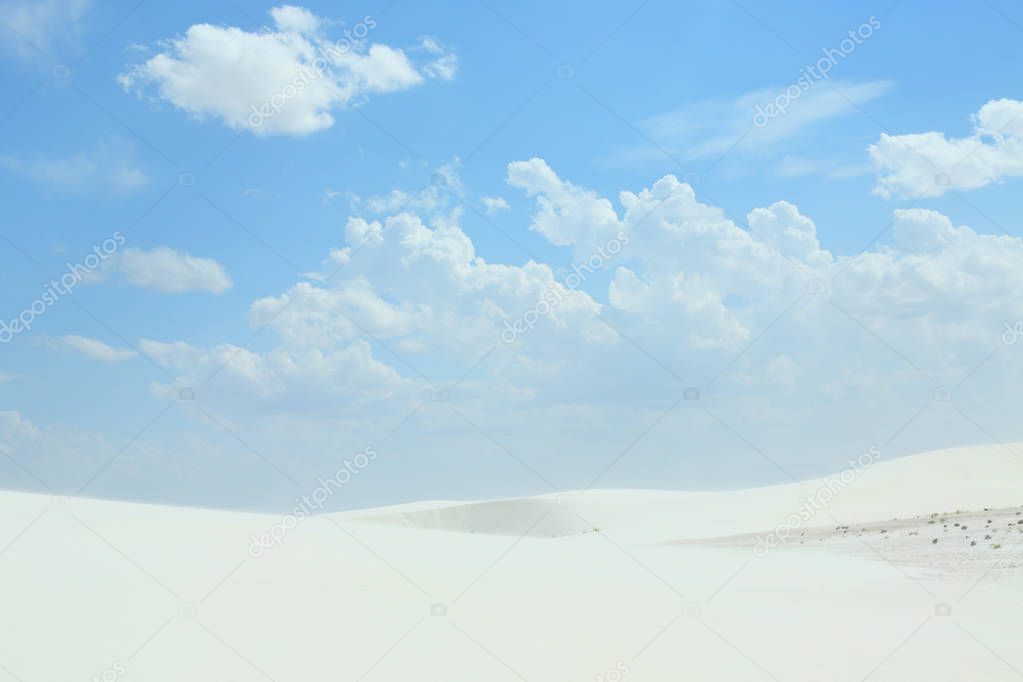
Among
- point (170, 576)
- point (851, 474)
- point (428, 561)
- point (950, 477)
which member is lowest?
point (170, 576)

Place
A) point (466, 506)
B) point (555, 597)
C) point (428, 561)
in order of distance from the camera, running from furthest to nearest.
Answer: point (466, 506)
point (428, 561)
point (555, 597)

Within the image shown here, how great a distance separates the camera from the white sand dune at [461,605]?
9523mm

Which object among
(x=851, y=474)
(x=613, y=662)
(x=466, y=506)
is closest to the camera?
(x=613, y=662)

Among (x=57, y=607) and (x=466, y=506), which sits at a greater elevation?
(x=466, y=506)

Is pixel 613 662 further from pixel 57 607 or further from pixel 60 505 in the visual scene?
pixel 60 505

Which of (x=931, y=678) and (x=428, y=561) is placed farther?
(x=428, y=561)

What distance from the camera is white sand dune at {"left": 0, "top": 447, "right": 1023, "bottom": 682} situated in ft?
31.2

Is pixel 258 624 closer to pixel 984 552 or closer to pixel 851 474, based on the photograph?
pixel 984 552

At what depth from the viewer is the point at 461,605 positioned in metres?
12.0

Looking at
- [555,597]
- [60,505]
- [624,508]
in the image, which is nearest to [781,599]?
[555,597]

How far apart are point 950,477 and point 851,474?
4.94m

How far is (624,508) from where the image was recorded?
4212cm

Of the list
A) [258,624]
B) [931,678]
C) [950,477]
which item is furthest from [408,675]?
[950,477]

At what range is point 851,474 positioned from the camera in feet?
124
